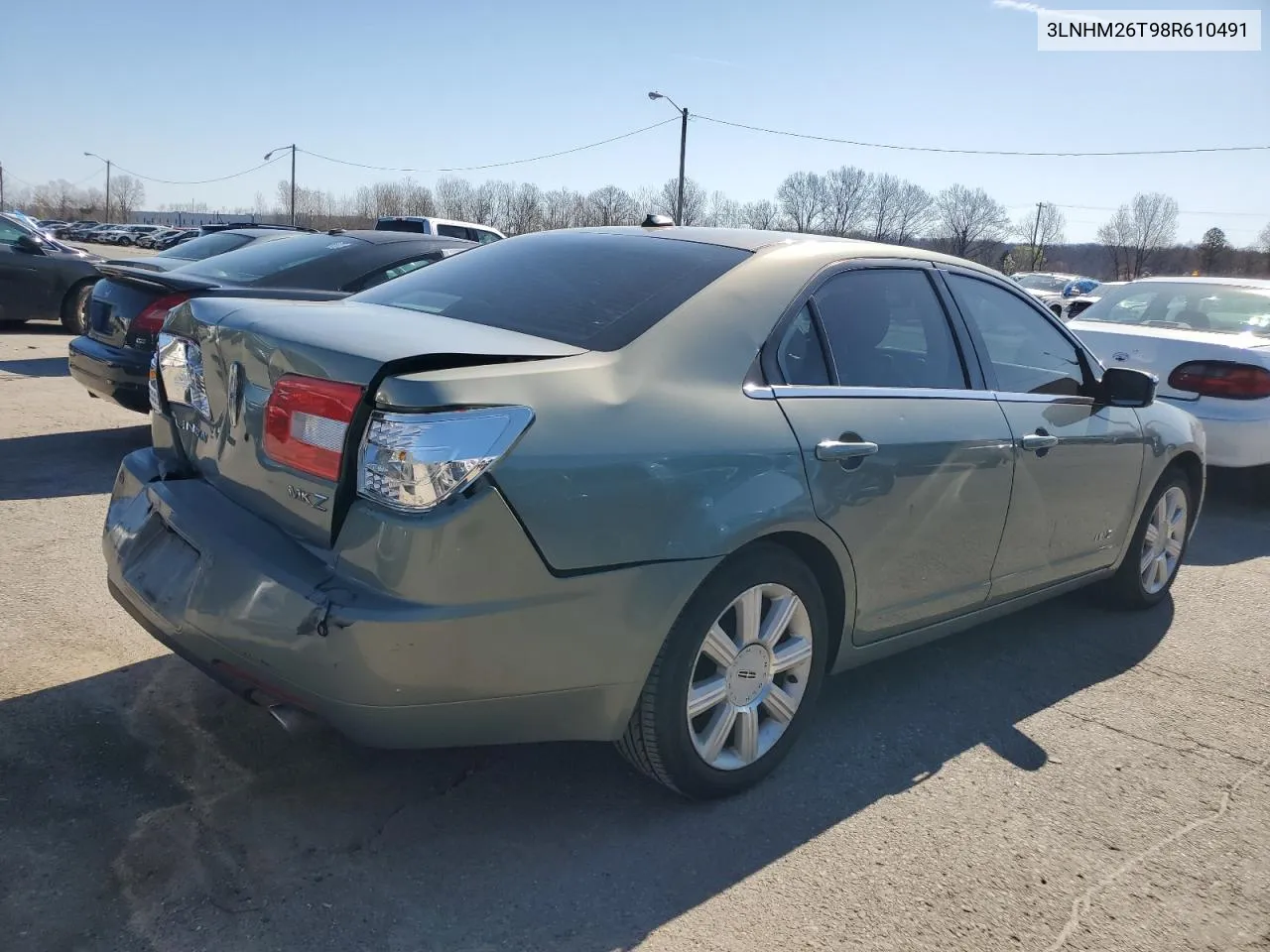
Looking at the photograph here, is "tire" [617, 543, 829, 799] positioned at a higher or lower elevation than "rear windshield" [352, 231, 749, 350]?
lower

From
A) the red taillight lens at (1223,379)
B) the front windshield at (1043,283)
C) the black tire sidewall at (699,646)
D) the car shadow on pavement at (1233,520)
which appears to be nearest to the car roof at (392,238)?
the black tire sidewall at (699,646)

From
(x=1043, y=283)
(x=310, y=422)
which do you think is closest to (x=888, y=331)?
(x=310, y=422)

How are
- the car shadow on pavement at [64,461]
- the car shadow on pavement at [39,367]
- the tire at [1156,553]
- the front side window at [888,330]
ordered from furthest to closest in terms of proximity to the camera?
the car shadow on pavement at [39,367] < the car shadow on pavement at [64,461] < the tire at [1156,553] < the front side window at [888,330]

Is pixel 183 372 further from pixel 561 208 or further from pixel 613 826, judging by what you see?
pixel 561 208

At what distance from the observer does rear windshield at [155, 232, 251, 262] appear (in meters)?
9.84

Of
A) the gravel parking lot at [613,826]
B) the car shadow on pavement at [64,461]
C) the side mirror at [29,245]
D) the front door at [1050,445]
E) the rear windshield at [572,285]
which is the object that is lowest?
the gravel parking lot at [613,826]

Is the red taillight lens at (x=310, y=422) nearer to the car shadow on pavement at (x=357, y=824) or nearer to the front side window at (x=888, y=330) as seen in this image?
the car shadow on pavement at (x=357, y=824)

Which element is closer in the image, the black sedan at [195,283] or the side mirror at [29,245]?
the black sedan at [195,283]

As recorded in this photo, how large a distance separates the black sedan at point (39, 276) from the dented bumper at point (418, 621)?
10773 mm

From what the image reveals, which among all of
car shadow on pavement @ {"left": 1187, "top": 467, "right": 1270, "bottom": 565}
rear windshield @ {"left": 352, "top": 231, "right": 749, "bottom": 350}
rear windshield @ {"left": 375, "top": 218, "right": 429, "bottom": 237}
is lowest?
car shadow on pavement @ {"left": 1187, "top": 467, "right": 1270, "bottom": 565}

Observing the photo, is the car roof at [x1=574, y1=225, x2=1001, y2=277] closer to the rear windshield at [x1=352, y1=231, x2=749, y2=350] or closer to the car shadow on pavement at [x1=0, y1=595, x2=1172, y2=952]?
the rear windshield at [x1=352, y1=231, x2=749, y2=350]

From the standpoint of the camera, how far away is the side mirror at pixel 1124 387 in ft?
14.2

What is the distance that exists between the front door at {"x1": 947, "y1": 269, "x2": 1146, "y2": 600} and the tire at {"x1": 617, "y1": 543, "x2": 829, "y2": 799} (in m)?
1.13

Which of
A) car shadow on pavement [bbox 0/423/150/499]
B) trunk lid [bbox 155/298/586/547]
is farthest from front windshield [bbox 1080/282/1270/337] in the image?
car shadow on pavement [bbox 0/423/150/499]
